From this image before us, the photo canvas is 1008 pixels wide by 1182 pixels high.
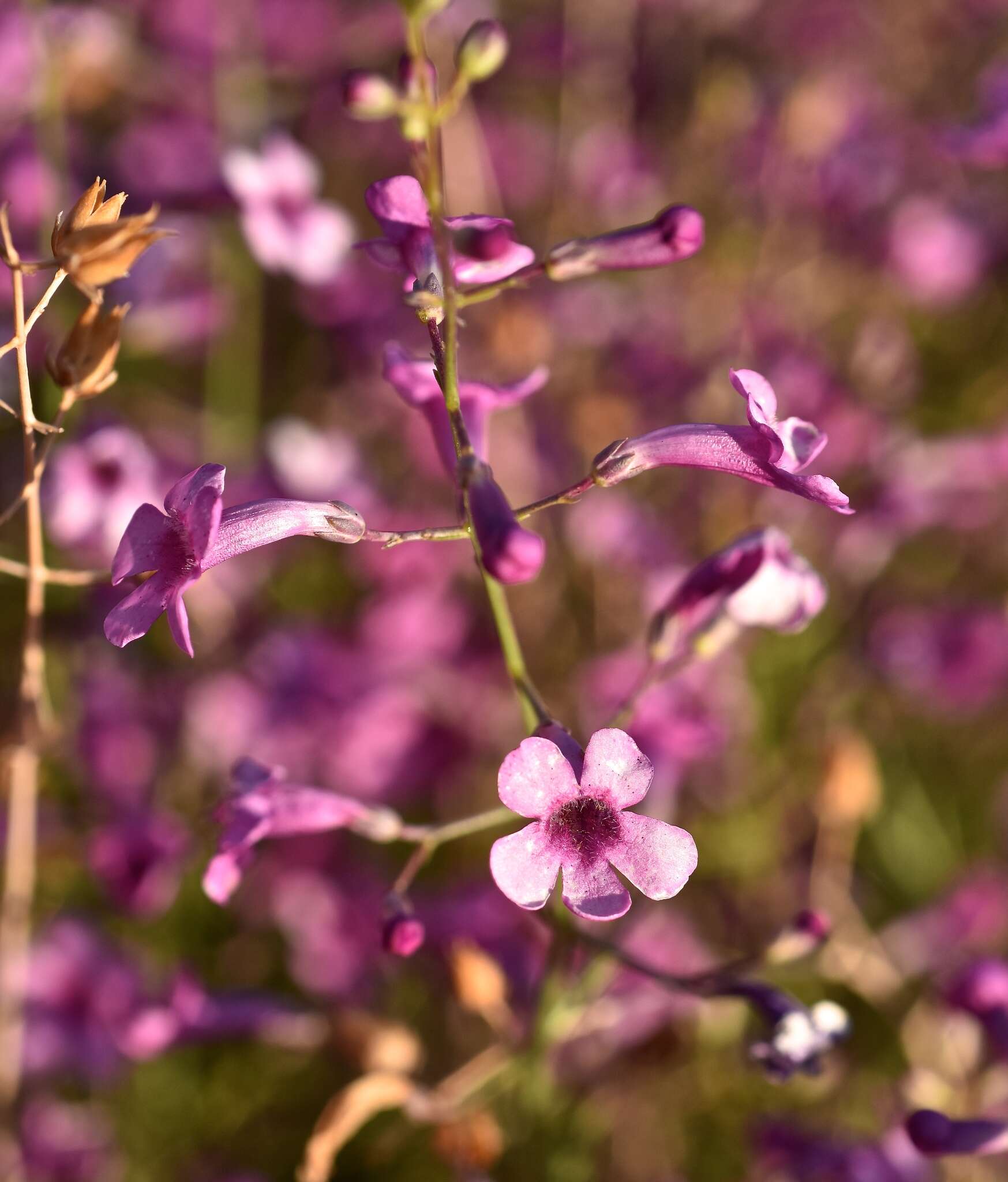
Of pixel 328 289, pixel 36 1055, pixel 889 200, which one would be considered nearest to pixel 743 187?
pixel 889 200

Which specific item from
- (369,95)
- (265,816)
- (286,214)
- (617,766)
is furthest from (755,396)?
(286,214)

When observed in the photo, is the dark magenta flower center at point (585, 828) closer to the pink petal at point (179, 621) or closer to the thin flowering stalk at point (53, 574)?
the pink petal at point (179, 621)

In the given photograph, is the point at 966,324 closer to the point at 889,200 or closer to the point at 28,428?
the point at 889,200

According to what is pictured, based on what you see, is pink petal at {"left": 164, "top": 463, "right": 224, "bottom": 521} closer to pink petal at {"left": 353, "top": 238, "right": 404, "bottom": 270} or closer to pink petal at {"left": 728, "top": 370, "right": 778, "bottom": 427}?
pink petal at {"left": 353, "top": 238, "right": 404, "bottom": 270}

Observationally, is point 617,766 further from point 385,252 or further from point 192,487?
point 385,252

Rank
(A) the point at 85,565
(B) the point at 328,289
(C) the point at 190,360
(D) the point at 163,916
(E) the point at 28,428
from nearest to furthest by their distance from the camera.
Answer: (E) the point at 28,428, (D) the point at 163,916, (A) the point at 85,565, (B) the point at 328,289, (C) the point at 190,360
